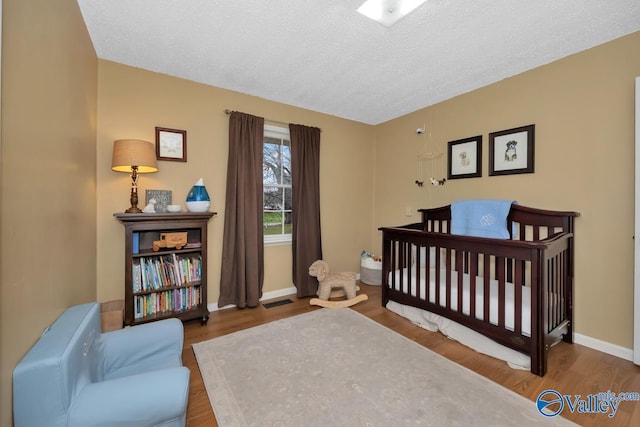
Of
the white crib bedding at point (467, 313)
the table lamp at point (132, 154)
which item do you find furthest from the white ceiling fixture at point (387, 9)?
the white crib bedding at point (467, 313)

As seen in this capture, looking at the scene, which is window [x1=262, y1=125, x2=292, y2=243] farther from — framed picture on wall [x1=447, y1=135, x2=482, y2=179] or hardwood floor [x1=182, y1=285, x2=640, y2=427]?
framed picture on wall [x1=447, y1=135, x2=482, y2=179]

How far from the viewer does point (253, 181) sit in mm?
2965

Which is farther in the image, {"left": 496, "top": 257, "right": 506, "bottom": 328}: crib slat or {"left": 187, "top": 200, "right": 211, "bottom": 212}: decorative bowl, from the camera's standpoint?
{"left": 187, "top": 200, "right": 211, "bottom": 212}: decorative bowl

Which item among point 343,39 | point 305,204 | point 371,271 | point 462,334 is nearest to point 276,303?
point 305,204

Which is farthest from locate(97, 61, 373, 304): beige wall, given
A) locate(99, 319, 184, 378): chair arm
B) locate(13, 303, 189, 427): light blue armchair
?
locate(13, 303, 189, 427): light blue armchair

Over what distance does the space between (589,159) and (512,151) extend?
0.56m

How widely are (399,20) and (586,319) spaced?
2720 millimetres

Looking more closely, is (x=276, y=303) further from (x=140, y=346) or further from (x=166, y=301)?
(x=140, y=346)

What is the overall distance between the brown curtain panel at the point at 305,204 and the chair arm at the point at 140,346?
1841 millimetres

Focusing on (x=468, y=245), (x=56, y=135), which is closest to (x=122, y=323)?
(x=56, y=135)

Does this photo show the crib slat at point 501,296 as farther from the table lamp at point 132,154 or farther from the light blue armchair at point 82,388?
the table lamp at point 132,154

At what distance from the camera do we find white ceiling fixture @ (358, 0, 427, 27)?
1.64 metres

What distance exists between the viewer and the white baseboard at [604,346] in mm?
1945

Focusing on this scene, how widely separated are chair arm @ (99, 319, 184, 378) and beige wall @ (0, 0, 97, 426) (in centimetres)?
30
